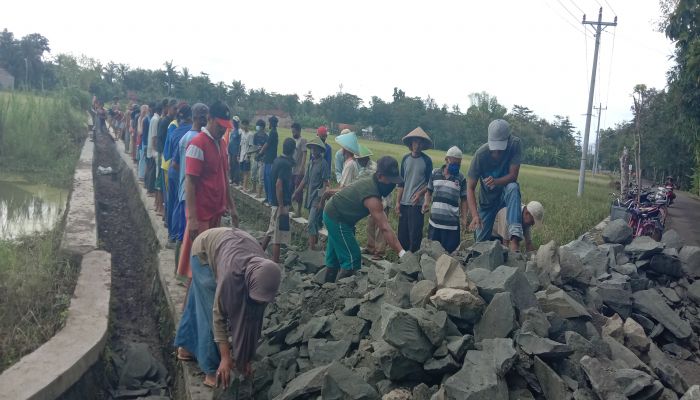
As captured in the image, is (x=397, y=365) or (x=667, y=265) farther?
(x=667, y=265)

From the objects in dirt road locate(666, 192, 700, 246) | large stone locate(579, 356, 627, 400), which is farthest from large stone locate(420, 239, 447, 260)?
dirt road locate(666, 192, 700, 246)

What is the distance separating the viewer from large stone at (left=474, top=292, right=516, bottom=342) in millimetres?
3395

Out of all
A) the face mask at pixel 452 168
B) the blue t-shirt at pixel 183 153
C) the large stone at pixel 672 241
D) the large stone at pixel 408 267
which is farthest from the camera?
the large stone at pixel 672 241

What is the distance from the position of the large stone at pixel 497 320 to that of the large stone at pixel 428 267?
0.53 m

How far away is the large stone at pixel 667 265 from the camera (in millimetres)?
5832

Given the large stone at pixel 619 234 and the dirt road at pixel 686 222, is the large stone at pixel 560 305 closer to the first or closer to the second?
the large stone at pixel 619 234

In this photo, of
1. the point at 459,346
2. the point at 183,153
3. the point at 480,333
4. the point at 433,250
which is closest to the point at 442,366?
the point at 459,346

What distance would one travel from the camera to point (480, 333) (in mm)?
3469

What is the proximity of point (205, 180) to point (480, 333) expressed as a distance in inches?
102

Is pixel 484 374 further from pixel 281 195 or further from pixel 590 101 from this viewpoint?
pixel 590 101

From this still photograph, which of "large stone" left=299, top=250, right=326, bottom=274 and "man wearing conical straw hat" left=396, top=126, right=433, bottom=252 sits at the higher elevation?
"man wearing conical straw hat" left=396, top=126, right=433, bottom=252

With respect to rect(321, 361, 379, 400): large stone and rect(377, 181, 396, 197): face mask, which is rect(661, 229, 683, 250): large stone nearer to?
rect(377, 181, 396, 197): face mask

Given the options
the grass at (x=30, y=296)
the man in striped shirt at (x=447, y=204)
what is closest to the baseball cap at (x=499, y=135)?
the man in striped shirt at (x=447, y=204)

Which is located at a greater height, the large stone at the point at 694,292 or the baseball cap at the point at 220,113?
the baseball cap at the point at 220,113
